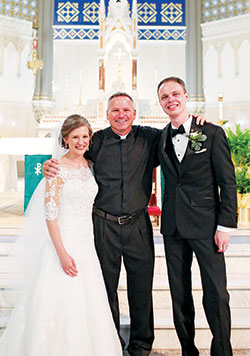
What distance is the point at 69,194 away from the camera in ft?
5.66

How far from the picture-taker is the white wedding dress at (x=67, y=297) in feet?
5.24

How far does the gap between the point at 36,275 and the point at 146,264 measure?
65cm

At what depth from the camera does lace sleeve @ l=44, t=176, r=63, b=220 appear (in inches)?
65.9

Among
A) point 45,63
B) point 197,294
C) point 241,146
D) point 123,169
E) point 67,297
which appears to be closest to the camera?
point 67,297

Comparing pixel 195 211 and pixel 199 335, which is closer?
pixel 195 211

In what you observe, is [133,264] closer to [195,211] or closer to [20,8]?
[195,211]

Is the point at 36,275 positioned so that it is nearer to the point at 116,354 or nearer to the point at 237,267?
the point at 116,354

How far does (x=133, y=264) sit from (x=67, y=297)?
17.7 inches

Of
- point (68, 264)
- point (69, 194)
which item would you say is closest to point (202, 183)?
point (69, 194)

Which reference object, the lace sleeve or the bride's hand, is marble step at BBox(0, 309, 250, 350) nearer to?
the bride's hand

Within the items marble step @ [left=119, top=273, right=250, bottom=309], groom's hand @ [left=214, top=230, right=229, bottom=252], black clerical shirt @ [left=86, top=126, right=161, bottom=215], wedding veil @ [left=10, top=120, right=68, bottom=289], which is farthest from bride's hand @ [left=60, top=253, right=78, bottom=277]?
marble step @ [left=119, top=273, right=250, bottom=309]

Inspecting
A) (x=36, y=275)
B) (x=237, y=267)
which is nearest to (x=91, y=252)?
(x=36, y=275)

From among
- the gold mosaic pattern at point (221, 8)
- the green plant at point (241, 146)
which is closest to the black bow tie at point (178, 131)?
the green plant at point (241, 146)

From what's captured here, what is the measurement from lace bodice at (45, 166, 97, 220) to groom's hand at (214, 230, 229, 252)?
0.73 m
